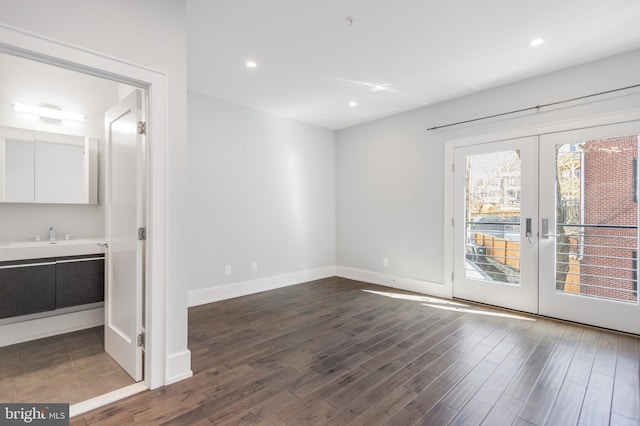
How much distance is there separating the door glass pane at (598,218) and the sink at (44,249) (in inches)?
195

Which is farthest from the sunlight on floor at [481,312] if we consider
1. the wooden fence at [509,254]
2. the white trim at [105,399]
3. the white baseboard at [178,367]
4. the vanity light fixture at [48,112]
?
the vanity light fixture at [48,112]

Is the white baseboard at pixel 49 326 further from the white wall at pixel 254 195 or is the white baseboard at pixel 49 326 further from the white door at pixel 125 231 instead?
the white wall at pixel 254 195

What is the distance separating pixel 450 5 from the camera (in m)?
2.30

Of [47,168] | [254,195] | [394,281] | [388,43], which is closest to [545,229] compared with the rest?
[394,281]

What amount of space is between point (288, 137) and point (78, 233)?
314 cm

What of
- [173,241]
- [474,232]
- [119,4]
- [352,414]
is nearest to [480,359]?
[352,414]

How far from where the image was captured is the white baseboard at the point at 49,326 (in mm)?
2770

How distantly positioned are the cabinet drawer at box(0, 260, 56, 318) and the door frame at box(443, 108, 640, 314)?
4.52 metres

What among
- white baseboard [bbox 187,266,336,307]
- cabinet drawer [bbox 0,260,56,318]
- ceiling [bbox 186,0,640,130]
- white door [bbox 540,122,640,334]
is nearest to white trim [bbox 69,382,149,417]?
cabinet drawer [bbox 0,260,56,318]

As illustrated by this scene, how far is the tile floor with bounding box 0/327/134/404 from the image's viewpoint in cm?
201

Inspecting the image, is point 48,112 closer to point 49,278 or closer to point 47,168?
point 47,168

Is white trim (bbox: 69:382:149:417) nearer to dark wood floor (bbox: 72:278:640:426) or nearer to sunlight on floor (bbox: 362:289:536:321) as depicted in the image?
dark wood floor (bbox: 72:278:640:426)

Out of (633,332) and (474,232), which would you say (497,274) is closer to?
(474,232)

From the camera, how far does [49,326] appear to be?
2.98 m
